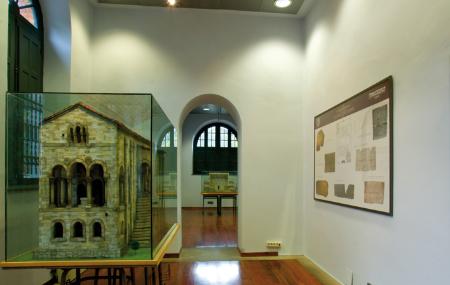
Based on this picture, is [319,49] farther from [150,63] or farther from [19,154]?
[19,154]

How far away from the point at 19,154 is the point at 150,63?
2798 mm

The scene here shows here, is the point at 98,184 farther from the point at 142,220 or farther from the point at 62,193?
the point at 142,220

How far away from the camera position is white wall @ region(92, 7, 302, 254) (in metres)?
4.70

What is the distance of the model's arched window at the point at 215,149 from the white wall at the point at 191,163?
7.4 inches

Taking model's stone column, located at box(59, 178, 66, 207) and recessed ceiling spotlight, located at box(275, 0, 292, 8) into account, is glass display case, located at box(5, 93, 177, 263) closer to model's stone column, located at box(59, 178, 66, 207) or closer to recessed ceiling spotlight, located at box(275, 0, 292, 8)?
model's stone column, located at box(59, 178, 66, 207)

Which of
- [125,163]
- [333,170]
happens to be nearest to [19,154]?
[125,163]

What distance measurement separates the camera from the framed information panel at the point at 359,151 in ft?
8.81

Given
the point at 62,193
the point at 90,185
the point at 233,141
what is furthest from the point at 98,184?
the point at 233,141

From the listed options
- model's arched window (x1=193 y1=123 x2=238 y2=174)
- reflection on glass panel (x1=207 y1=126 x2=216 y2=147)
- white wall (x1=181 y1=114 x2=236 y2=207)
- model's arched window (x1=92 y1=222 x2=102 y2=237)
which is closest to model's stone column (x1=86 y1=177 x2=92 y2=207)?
model's arched window (x1=92 y1=222 x2=102 y2=237)

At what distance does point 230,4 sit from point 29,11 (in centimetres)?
247

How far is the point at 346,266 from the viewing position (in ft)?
11.0

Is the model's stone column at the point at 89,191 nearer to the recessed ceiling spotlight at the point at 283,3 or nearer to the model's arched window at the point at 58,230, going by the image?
Answer: the model's arched window at the point at 58,230

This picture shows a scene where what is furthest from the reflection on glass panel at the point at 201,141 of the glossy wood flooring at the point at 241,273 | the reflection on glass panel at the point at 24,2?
the reflection on glass panel at the point at 24,2

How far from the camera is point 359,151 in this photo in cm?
309
